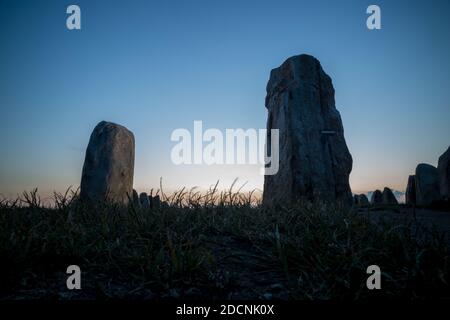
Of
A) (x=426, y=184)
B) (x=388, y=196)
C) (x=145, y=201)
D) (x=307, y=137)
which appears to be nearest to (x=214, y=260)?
(x=145, y=201)

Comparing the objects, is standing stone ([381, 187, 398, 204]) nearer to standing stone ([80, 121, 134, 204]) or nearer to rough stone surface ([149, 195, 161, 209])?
standing stone ([80, 121, 134, 204])

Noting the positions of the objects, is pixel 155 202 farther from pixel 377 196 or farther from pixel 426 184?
pixel 377 196

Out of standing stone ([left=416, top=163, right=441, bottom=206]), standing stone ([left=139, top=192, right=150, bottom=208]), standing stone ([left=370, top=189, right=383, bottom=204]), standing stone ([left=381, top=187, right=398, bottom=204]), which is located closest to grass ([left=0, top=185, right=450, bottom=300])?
standing stone ([left=139, top=192, right=150, bottom=208])

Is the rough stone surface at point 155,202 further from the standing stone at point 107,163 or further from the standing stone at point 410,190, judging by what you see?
the standing stone at point 410,190

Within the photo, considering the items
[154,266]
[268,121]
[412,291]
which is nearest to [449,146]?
[268,121]

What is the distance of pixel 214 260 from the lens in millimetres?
2592

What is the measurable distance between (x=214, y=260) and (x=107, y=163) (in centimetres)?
757

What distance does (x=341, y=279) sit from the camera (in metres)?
2.30


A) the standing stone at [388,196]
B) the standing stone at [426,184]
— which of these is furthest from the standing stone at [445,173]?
the standing stone at [388,196]

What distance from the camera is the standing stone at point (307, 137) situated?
24.3ft

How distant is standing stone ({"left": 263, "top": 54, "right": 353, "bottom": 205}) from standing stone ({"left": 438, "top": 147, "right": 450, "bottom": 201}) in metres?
5.02

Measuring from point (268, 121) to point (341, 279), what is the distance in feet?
23.0

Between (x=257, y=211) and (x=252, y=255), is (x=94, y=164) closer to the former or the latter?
(x=257, y=211)

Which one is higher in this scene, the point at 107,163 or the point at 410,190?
the point at 107,163
